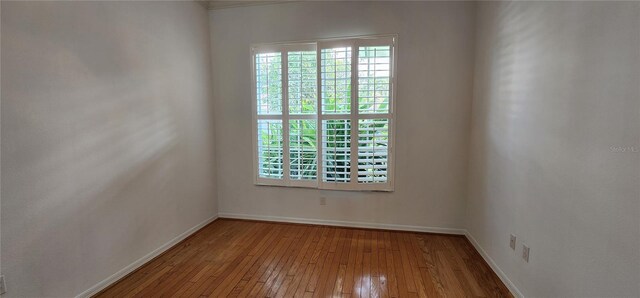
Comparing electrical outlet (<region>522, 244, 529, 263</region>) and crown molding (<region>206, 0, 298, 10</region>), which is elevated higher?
crown molding (<region>206, 0, 298, 10</region>)

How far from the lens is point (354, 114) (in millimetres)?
3078

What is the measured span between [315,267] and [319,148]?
1.35 m

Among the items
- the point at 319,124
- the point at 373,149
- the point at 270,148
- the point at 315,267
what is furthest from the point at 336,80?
the point at 315,267

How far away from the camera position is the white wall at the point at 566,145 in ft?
3.90

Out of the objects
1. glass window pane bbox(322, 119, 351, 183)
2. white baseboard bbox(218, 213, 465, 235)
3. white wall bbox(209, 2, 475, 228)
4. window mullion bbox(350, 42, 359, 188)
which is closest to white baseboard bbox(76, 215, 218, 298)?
white baseboard bbox(218, 213, 465, 235)

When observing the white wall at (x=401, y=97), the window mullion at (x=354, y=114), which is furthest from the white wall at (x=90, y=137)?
the window mullion at (x=354, y=114)

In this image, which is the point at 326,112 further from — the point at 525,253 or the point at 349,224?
the point at 525,253

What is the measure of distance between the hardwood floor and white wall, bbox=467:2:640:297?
18.0 inches

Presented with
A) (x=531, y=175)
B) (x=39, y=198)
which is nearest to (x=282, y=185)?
(x=39, y=198)

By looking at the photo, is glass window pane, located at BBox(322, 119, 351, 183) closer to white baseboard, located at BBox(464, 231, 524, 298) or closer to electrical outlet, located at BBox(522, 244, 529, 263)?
white baseboard, located at BBox(464, 231, 524, 298)

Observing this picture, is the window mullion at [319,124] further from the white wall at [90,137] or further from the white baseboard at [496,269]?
the white baseboard at [496,269]

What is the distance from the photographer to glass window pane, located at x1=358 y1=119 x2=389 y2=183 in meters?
3.07

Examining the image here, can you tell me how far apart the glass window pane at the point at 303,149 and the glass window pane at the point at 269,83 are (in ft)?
1.08

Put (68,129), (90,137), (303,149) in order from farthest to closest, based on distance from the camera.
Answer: (303,149) < (90,137) < (68,129)
